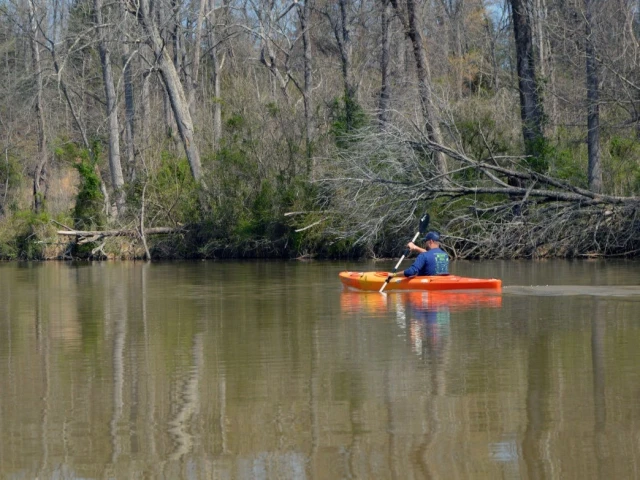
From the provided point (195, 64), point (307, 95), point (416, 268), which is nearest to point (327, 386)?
point (416, 268)

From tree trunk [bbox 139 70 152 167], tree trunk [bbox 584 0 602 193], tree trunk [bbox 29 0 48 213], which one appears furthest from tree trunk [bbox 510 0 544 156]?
tree trunk [bbox 29 0 48 213]

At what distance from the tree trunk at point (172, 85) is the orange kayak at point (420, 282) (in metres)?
14.4

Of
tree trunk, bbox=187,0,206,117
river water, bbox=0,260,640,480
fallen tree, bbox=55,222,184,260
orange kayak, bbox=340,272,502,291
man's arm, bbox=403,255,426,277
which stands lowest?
river water, bbox=0,260,640,480

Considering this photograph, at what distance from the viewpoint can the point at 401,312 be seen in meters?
16.2

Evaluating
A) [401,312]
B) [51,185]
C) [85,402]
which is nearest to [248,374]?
[85,402]

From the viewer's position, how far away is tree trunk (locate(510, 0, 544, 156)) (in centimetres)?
2825

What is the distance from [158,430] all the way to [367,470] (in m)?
1.94

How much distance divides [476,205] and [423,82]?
10.9 ft

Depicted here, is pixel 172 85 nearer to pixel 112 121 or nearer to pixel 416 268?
pixel 112 121

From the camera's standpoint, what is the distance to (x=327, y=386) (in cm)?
996

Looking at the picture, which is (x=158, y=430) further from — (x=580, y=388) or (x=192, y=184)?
(x=192, y=184)

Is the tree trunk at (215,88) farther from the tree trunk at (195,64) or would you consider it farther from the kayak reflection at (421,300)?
the kayak reflection at (421,300)

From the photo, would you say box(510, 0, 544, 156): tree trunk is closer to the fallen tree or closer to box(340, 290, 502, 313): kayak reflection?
the fallen tree

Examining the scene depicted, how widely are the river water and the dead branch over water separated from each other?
606cm
